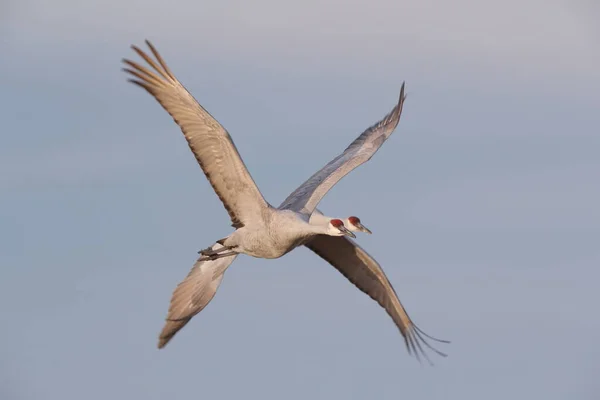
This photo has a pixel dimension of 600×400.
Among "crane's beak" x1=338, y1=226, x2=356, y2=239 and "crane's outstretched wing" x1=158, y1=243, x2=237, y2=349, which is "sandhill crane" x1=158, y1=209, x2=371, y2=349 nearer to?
"crane's outstretched wing" x1=158, y1=243, x2=237, y2=349

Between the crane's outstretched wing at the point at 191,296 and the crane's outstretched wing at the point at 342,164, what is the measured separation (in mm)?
1510

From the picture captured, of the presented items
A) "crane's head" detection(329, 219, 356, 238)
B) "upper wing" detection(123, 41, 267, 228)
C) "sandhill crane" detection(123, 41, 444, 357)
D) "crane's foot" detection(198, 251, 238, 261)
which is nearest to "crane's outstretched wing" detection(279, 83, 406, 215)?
"sandhill crane" detection(123, 41, 444, 357)

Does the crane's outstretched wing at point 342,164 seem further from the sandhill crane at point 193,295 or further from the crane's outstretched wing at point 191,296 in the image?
the crane's outstretched wing at point 191,296

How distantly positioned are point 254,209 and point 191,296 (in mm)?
2776

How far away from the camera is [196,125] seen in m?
19.6

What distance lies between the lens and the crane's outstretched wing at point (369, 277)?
23.2 meters

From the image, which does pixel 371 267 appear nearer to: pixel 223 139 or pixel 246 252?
pixel 246 252

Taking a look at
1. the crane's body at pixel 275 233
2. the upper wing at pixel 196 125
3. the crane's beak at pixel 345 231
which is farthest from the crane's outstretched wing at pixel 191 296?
the upper wing at pixel 196 125

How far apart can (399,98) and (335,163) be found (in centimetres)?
299

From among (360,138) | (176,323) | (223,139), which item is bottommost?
(176,323)

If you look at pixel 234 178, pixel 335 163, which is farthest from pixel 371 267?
pixel 234 178

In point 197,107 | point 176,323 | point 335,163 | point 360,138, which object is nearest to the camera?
point 197,107

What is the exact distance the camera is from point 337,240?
2306 cm

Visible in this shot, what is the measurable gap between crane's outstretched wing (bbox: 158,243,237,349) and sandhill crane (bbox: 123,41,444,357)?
0.05m
